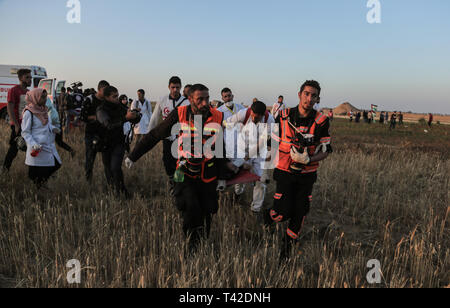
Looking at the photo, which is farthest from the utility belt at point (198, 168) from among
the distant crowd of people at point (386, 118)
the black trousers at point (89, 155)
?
the distant crowd of people at point (386, 118)

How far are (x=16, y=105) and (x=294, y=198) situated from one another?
5580 millimetres

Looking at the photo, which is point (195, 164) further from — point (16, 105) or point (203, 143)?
point (16, 105)

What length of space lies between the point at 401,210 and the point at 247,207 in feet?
8.72

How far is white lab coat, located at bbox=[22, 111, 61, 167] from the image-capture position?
4.72 meters

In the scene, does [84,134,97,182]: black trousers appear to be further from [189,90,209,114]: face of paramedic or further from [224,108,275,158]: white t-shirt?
[189,90,209,114]: face of paramedic

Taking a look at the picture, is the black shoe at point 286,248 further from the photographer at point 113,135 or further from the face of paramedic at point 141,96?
the face of paramedic at point 141,96

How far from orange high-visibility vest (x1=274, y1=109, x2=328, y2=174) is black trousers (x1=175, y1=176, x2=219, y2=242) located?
84 cm

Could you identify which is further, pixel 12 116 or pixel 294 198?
pixel 12 116

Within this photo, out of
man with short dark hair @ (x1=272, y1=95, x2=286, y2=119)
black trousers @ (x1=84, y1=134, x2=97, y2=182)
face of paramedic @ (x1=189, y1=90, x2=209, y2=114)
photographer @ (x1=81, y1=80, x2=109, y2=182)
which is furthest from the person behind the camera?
black trousers @ (x1=84, y1=134, x2=97, y2=182)

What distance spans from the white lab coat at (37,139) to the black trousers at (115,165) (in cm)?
84

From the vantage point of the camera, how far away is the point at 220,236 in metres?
4.03

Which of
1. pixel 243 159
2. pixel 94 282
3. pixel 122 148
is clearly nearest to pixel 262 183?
pixel 243 159

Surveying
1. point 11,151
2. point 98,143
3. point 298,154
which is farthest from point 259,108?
point 11,151

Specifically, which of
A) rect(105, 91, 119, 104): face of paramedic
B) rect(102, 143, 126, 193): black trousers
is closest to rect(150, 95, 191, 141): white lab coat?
rect(105, 91, 119, 104): face of paramedic
